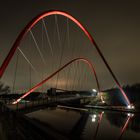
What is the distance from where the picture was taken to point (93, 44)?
51312 mm

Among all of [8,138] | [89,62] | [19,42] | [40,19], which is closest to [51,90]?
[89,62]

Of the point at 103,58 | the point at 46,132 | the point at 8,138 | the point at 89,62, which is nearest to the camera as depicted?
the point at 8,138

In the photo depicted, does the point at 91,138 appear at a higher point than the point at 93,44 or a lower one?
lower

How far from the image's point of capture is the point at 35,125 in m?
18.7

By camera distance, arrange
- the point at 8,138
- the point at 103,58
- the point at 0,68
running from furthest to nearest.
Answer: the point at 103,58
the point at 0,68
the point at 8,138

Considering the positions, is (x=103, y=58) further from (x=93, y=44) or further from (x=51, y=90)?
(x=51, y=90)

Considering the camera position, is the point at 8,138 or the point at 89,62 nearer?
the point at 8,138

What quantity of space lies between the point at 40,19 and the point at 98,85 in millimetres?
55046

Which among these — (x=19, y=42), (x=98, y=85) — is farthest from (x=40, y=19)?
(x=98, y=85)

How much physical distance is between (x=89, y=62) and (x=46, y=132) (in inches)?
2449

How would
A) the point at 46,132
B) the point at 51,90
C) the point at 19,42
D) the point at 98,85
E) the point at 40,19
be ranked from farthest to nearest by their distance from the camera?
the point at 98,85
the point at 51,90
the point at 40,19
the point at 19,42
the point at 46,132

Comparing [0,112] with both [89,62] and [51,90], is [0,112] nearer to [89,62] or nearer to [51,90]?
[51,90]

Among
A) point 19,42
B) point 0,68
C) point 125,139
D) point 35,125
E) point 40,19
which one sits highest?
point 40,19

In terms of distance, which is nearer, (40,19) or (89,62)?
(40,19)
